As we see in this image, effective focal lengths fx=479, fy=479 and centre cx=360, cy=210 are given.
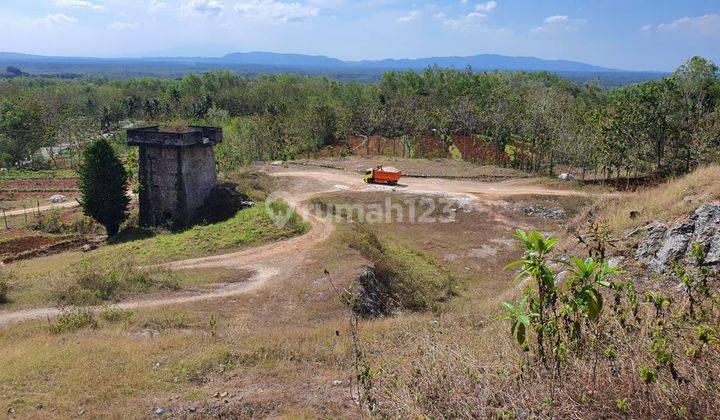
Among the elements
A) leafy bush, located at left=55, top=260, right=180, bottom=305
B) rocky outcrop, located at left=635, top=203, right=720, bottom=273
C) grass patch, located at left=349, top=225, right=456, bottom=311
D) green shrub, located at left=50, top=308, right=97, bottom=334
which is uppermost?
rocky outcrop, located at left=635, top=203, right=720, bottom=273

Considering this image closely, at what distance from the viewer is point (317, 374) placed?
27.2 ft

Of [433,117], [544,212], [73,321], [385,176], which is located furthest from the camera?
[433,117]

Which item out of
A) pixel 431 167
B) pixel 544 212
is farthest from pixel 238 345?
pixel 431 167

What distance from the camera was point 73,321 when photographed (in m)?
11.6

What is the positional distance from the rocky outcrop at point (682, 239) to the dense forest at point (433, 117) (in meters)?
22.2

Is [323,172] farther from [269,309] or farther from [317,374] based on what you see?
[317,374]

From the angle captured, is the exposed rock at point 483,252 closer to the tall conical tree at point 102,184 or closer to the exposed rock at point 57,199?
the tall conical tree at point 102,184

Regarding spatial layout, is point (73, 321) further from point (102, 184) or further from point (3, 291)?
point (102, 184)

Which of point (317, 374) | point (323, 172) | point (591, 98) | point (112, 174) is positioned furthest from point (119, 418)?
point (591, 98)

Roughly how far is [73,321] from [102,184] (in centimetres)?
1923

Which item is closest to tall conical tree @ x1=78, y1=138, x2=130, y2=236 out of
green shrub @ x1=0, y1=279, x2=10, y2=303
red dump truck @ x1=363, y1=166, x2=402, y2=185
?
green shrub @ x1=0, y1=279, x2=10, y2=303

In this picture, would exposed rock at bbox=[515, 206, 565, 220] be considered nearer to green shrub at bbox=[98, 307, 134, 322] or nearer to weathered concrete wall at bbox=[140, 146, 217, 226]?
weathered concrete wall at bbox=[140, 146, 217, 226]

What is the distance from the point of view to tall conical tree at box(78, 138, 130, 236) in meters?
28.3

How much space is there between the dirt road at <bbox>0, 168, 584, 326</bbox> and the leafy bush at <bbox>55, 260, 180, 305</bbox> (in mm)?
701
